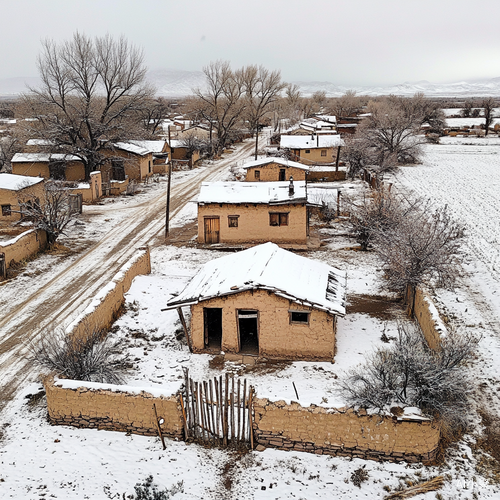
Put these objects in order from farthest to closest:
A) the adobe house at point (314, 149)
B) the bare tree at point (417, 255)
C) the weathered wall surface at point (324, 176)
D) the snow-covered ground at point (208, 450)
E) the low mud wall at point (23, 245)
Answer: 1. the adobe house at point (314, 149)
2. the weathered wall surface at point (324, 176)
3. the low mud wall at point (23, 245)
4. the bare tree at point (417, 255)
5. the snow-covered ground at point (208, 450)

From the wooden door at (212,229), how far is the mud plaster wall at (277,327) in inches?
510

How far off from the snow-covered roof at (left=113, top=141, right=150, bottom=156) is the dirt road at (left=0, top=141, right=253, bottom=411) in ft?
33.7

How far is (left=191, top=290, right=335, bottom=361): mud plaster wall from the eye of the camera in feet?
49.8

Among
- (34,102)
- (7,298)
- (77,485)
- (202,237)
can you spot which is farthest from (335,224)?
(34,102)

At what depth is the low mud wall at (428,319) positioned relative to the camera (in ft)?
49.0

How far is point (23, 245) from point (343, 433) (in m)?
20.1

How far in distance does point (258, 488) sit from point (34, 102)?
44.1 m

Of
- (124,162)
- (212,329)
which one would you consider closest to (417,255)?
(212,329)

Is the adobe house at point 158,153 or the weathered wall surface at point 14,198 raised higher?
the adobe house at point 158,153

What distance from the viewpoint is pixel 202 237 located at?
93.6 ft

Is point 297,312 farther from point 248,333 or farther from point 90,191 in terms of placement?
point 90,191

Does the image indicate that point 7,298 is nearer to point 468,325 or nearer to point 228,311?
point 228,311

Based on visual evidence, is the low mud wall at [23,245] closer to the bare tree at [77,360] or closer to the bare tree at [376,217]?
the bare tree at [77,360]

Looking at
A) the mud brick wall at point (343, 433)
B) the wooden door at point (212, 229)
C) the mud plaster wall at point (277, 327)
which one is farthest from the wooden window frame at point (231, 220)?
the mud brick wall at point (343, 433)
